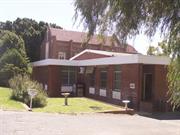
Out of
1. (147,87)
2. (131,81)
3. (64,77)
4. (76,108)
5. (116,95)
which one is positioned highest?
(64,77)

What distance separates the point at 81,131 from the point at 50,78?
21.2 meters

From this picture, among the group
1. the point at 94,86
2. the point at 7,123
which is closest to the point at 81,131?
the point at 7,123

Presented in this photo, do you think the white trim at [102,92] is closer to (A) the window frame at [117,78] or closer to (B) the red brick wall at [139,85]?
(B) the red brick wall at [139,85]

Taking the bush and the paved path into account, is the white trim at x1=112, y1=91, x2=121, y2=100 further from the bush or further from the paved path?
the paved path

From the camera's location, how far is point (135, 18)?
9742 millimetres

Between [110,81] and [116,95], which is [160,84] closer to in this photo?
[116,95]

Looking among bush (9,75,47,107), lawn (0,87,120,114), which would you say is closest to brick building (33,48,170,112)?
lawn (0,87,120,114)

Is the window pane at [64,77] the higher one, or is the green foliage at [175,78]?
the window pane at [64,77]

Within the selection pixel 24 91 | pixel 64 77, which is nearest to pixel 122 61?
pixel 24 91

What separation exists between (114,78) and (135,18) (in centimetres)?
1836

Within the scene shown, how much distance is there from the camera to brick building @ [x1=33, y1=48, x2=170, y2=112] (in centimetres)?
2430

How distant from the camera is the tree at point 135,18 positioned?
30.0ft

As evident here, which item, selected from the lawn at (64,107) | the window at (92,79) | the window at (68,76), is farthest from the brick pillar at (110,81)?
the window at (68,76)

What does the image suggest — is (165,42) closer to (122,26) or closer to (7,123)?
(122,26)
